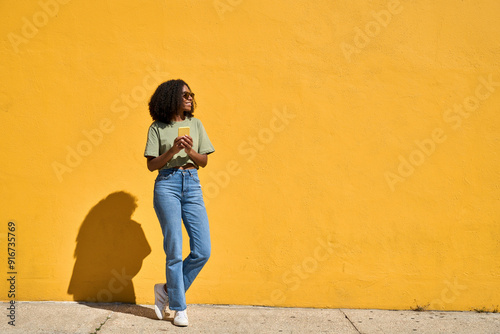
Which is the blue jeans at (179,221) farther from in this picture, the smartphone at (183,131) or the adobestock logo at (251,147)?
the adobestock logo at (251,147)

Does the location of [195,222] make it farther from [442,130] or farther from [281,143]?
[442,130]

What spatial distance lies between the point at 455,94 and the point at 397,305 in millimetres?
1836

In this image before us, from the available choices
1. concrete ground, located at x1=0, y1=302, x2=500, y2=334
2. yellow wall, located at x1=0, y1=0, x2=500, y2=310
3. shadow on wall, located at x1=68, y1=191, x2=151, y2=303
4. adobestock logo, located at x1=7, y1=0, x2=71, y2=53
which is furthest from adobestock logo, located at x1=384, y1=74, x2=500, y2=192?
adobestock logo, located at x1=7, y1=0, x2=71, y2=53

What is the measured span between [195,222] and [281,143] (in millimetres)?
1035

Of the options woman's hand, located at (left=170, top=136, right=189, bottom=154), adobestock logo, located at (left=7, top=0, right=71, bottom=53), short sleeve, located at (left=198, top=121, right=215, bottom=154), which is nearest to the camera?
woman's hand, located at (left=170, top=136, right=189, bottom=154)

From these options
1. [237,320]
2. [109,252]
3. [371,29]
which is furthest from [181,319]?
[371,29]

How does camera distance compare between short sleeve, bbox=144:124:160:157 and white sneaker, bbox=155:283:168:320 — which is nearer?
short sleeve, bbox=144:124:160:157

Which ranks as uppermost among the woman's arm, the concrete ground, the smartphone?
the smartphone

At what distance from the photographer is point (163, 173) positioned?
3.77 metres

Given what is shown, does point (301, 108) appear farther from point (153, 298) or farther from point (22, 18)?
point (22, 18)

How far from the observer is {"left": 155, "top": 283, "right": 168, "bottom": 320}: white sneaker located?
390 centimetres

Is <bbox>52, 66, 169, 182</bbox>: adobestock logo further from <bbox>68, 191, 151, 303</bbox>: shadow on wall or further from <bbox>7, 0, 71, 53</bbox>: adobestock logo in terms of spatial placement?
<bbox>7, 0, 71, 53</bbox>: adobestock logo

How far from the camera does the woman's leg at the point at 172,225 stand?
3.72m

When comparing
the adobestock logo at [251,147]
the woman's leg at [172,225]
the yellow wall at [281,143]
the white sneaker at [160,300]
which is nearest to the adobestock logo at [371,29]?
the yellow wall at [281,143]
